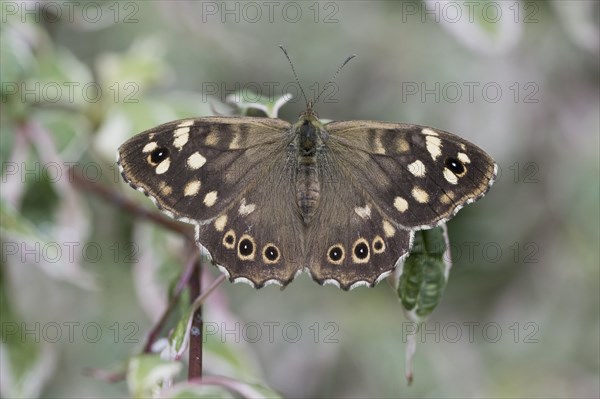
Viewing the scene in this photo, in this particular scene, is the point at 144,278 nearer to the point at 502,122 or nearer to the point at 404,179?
the point at 404,179

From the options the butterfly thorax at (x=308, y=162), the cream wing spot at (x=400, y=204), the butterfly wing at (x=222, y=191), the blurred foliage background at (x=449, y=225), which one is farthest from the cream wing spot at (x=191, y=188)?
the blurred foliage background at (x=449, y=225)

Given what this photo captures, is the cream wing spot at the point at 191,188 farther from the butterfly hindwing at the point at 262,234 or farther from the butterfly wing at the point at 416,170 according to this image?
the butterfly wing at the point at 416,170

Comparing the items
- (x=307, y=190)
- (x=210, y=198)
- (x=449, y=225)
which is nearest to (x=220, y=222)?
(x=210, y=198)

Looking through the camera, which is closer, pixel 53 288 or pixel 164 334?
pixel 164 334

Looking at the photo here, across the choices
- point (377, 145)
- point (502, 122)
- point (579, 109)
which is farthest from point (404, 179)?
point (579, 109)

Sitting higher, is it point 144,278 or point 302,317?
point 144,278

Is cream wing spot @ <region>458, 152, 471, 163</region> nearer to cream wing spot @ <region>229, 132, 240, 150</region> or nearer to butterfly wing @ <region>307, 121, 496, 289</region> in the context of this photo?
butterfly wing @ <region>307, 121, 496, 289</region>
